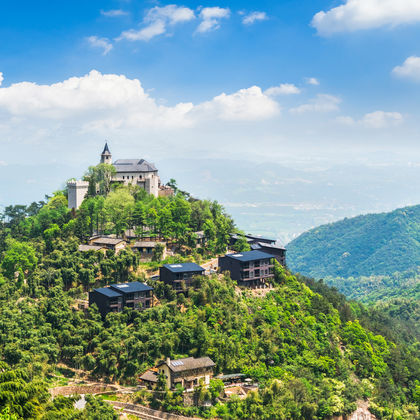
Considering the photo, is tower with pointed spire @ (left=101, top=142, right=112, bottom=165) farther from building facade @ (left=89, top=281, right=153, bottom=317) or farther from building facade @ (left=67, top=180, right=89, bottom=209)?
building facade @ (left=89, top=281, right=153, bottom=317)

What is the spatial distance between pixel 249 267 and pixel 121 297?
1552 cm

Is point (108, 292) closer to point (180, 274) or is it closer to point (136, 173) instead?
point (180, 274)

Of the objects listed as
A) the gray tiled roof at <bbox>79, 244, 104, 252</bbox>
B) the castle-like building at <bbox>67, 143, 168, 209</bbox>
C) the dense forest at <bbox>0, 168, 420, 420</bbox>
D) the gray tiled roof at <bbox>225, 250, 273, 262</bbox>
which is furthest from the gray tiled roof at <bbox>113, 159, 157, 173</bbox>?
the gray tiled roof at <bbox>225, 250, 273, 262</bbox>

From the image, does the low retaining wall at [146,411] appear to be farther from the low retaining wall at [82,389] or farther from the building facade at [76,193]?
the building facade at [76,193]

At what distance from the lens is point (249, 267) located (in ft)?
182

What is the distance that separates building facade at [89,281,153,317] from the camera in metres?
45.9

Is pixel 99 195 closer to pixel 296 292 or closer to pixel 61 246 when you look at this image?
pixel 61 246

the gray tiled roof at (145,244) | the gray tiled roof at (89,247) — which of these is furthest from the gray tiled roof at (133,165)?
the gray tiled roof at (89,247)

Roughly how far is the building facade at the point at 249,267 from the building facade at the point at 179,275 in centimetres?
545

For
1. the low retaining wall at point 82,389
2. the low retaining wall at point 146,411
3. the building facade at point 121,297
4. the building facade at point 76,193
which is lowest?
the low retaining wall at point 146,411

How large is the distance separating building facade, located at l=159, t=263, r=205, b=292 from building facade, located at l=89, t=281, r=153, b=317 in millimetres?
2812

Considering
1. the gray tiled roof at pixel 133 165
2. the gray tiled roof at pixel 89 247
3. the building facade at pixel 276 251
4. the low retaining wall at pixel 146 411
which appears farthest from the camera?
the gray tiled roof at pixel 133 165

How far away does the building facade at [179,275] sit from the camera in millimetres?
50188

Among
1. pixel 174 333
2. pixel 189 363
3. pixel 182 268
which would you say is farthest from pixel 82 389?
pixel 182 268
